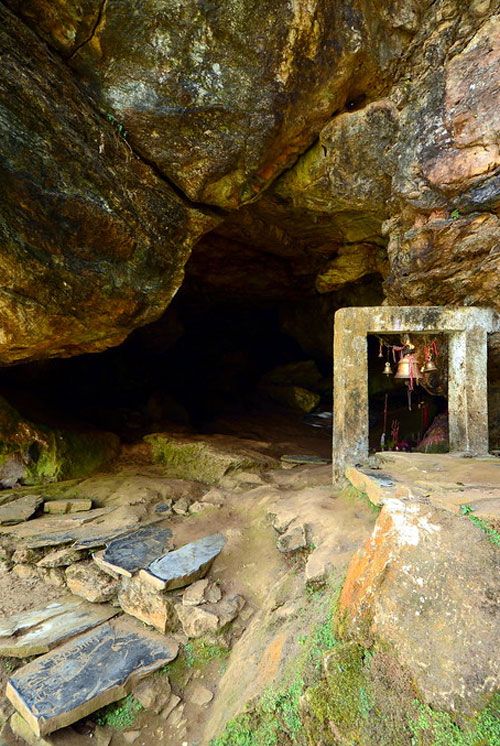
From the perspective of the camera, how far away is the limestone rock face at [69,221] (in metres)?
5.41

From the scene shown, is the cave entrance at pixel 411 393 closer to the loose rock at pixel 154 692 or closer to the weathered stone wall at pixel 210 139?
the weathered stone wall at pixel 210 139

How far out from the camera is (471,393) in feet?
21.4

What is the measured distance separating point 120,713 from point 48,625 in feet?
4.63

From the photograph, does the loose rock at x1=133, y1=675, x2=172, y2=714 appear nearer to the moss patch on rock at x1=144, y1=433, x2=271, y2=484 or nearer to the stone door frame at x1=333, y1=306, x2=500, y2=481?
the stone door frame at x1=333, y1=306, x2=500, y2=481

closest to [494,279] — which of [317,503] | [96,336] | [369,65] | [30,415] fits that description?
[369,65]

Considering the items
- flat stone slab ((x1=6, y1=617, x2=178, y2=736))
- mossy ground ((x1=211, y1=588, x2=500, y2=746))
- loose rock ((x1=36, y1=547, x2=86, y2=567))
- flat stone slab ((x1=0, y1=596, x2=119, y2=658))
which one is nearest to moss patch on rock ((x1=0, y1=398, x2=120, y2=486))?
loose rock ((x1=36, y1=547, x2=86, y2=567))

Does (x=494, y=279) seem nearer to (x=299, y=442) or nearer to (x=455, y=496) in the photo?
(x=455, y=496)

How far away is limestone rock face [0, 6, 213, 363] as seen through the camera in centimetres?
541

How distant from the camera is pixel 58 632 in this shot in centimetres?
428

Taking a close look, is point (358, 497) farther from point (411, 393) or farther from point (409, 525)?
point (411, 393)

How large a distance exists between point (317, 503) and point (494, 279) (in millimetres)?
5219

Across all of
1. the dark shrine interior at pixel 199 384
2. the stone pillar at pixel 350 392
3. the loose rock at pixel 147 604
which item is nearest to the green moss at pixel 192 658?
the loose rock at pixel 147 604

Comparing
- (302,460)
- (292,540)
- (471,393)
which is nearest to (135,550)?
(292,540)

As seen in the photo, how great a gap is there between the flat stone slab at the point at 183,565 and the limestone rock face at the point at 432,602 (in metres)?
2.33
